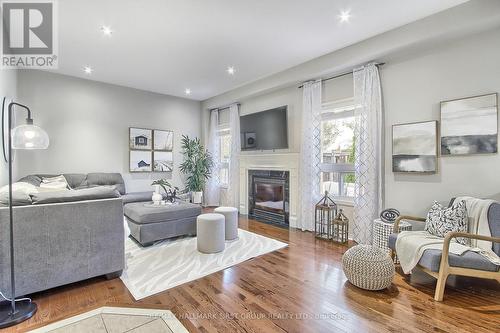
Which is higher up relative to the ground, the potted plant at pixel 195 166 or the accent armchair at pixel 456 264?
the potted plant at pixel 195 166

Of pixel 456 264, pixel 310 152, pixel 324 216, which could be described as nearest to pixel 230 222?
pixel 324 216

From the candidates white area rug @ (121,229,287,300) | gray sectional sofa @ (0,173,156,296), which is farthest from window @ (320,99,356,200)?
gray sectional sofa @ (0,173,156,296)

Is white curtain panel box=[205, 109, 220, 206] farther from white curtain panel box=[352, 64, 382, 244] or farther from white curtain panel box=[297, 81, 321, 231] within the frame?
white curtain panel box=[352, 64, 382, 244]

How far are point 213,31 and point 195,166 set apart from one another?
3.83 meters

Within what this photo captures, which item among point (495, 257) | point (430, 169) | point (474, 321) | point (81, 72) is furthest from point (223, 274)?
point (81, 72)

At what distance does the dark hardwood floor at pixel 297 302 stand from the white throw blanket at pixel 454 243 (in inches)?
11.2

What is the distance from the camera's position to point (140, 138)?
5.81m

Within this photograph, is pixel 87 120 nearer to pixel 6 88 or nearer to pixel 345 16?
pixel 6 88

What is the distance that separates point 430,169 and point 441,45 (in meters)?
1.57

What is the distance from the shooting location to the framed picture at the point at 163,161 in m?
6.03

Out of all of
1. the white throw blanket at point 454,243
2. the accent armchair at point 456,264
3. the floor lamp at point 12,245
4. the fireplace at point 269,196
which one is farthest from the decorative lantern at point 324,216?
the floor lamp at point 12,245

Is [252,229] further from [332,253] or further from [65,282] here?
[65,282]

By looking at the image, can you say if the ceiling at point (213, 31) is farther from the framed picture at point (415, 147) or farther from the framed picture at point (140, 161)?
the framed picture at point (140, 161)

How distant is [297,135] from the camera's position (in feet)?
15.5
